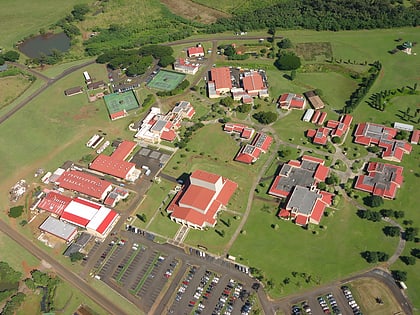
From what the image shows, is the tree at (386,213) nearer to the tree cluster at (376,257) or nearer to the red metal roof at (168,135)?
the tree cluster at (376,257)

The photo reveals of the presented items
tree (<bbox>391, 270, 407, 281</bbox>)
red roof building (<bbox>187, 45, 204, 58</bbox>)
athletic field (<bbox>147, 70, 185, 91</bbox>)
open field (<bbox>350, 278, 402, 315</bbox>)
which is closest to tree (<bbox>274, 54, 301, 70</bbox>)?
red roof building (<bbox>187, 45, 204, 58</bbox>)

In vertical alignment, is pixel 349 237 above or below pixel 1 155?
below

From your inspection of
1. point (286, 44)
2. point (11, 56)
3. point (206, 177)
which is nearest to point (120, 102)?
point (206, 177)

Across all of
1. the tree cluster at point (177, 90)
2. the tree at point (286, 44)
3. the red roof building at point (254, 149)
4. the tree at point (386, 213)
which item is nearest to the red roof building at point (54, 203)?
the red roof building at point (254, 149)

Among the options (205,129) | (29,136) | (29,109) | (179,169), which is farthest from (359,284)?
(29,109)

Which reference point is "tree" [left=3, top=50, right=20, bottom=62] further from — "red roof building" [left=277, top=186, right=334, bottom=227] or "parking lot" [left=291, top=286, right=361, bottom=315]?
"parking lot" [left=291, top=286, right=361, bottom=315]

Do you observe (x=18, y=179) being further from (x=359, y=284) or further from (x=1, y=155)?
(x=359, y=284)
